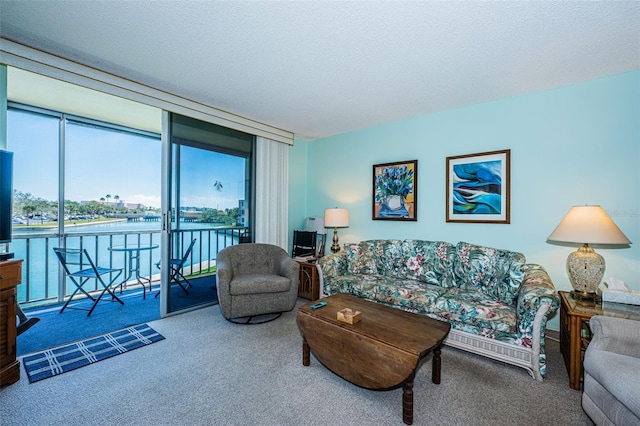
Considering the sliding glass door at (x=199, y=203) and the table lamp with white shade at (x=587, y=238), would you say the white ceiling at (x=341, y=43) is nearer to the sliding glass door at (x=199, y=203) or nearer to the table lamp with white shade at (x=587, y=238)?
the sliding glass door at (x=199, y=203)

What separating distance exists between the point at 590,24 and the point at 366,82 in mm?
1582

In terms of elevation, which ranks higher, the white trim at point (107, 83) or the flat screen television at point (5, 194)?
the white trim at point (107, 83)

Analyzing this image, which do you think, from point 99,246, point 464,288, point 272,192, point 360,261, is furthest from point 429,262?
point 99,246

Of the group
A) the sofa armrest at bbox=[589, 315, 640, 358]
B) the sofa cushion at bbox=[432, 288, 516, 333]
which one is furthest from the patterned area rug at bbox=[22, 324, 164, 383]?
the sofa armrest at bbox=[589, 315, 640, 358]

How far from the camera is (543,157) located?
2777 mm

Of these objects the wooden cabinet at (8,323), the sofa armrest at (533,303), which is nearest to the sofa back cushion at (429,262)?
the sofa armrest at (533,303)

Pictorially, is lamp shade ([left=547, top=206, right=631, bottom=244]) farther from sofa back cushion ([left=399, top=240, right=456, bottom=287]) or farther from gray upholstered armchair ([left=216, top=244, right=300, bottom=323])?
gray upholstered armchair ([left=216, top=244, right=300, bottom=323])

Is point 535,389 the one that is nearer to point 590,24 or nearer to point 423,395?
point 423,395

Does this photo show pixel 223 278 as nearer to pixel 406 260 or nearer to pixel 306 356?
pixel 306 356

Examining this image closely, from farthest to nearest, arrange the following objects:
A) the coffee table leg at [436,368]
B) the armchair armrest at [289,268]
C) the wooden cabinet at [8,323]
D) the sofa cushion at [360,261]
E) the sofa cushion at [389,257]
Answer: the sofa cushion at [360,261] → the sofa cushion at [389,257] → the armchair armrest at [289,268] → the coffee table leg at [436,368] → the wooden cabinet at [8,323]

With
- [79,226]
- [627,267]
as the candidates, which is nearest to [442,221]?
[627,267]

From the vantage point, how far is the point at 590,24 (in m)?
1.81

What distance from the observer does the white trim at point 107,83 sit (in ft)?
7.09

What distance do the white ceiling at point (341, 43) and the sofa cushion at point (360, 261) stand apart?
72.6 inches
